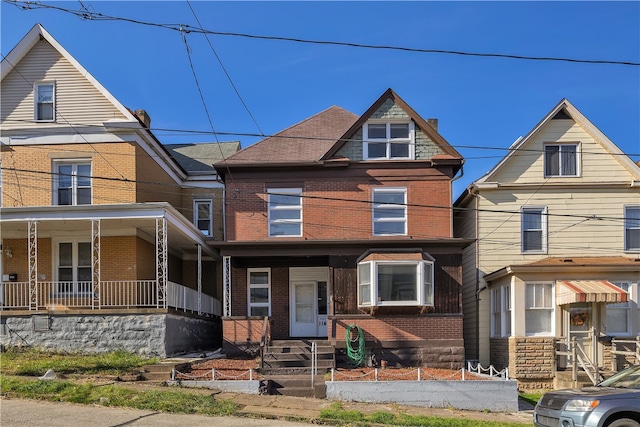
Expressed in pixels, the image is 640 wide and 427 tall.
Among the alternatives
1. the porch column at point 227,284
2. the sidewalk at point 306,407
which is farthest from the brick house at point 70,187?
the sidewalk at point 306,407

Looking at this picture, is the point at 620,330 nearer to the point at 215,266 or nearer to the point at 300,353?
the point at 300,353

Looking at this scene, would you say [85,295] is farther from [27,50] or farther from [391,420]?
[391,420]

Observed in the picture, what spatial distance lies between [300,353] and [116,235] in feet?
23.9

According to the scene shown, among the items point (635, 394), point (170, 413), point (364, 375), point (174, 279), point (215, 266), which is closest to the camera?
point (635, 394)

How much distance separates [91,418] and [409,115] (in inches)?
542

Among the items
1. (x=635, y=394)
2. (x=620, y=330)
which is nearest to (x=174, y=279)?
(x=620, y=330)

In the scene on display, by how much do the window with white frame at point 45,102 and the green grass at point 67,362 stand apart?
772cm

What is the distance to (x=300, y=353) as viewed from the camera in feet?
63.6

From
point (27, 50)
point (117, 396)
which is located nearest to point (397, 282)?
point (117, 396)

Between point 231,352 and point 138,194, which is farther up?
point 138,194

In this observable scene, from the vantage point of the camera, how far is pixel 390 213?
71.6ft

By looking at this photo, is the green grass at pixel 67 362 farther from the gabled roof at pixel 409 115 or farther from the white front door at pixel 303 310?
the gabled roof at pixel 409 115

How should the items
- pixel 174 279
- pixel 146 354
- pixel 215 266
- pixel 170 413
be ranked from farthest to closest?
pixel 215 266 → pixel 174 279 → pixel 146 354 → pixel 170 413

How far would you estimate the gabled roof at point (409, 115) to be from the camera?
21594 millimetres
